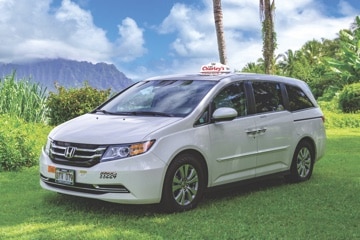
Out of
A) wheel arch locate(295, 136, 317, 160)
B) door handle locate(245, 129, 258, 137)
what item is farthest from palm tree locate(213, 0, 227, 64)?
door handle locate(245, 129, 258, 137)

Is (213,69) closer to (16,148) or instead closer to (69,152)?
(69,152)

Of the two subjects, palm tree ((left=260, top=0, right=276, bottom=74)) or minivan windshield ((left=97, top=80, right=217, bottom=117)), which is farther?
palm tree ((left=260, top=0, right=276, bottom=74))

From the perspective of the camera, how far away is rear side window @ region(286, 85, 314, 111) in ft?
29.8

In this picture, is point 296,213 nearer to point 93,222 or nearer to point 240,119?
point 240,119

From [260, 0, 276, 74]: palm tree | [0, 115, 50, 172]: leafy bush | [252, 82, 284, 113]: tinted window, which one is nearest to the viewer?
[252, 82, 284, 113]: tinted window

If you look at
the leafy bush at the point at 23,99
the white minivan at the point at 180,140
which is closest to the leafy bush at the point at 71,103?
the leafy bush at the point at 23,99

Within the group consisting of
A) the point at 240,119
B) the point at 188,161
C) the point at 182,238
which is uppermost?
the point at 240,119

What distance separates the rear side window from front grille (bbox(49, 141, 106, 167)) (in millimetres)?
3752

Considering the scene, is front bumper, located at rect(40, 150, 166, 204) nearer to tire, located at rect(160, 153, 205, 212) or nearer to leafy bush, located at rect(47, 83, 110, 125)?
tire, located at rect(160, 153, 205, 212)

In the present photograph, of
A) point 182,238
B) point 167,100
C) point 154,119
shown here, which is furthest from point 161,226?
point 167,100

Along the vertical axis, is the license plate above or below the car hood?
below

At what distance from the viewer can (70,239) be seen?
5691mm

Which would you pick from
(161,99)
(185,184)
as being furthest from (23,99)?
(185,184)

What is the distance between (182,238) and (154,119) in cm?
178
